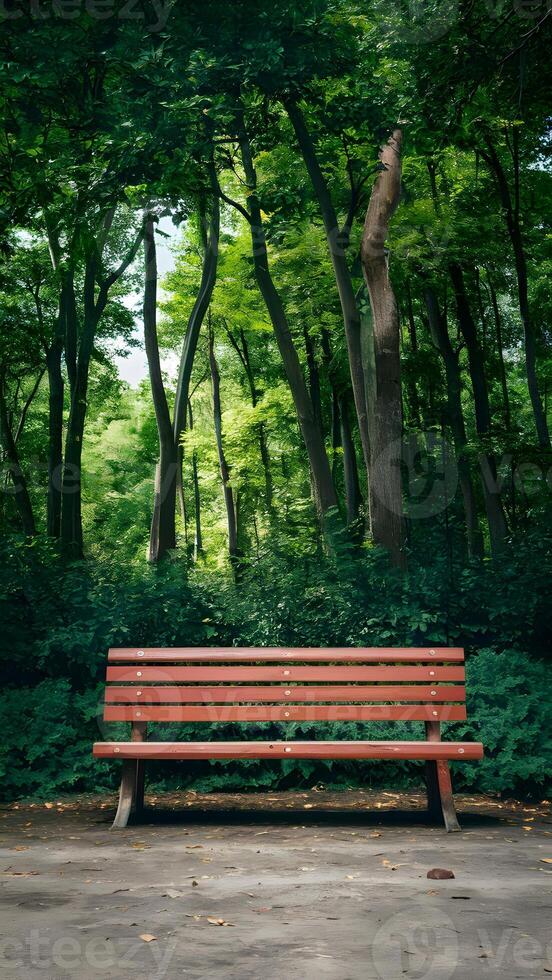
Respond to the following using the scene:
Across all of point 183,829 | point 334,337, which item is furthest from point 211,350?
point 183,829

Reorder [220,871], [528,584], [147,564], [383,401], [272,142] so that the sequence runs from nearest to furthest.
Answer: [220,871]
[528,584]
[147,564]
[383,401]
[272,142]

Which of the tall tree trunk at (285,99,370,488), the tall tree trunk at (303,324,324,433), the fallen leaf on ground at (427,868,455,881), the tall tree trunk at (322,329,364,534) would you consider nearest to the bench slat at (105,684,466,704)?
the fallen leaf on ground at (427,868,455,881)

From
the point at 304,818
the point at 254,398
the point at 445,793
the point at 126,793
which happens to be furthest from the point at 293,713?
the point at 254,398

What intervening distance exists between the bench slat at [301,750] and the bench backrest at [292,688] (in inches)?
8.7

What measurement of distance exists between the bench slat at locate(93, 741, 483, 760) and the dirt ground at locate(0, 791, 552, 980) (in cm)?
47

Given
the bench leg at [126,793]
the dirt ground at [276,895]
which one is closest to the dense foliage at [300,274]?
the dirt ground at [276,895]

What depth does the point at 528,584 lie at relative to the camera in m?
9.35

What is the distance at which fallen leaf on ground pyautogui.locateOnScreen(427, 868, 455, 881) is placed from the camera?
201 inches

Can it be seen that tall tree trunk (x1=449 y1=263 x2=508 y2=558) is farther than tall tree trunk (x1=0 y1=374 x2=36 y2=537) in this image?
No

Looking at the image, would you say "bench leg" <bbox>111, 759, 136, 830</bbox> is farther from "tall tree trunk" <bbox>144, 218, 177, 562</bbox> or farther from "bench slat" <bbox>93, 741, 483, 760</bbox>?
"tall tree trunk" <bbox>144, 218, 177, 562</bbox>

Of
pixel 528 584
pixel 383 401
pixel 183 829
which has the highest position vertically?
pixel 383 401

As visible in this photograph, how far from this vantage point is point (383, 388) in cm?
1281

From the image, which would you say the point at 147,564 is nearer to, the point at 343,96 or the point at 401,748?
the point at 401,748

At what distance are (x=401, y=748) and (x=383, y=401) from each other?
6937 mm
